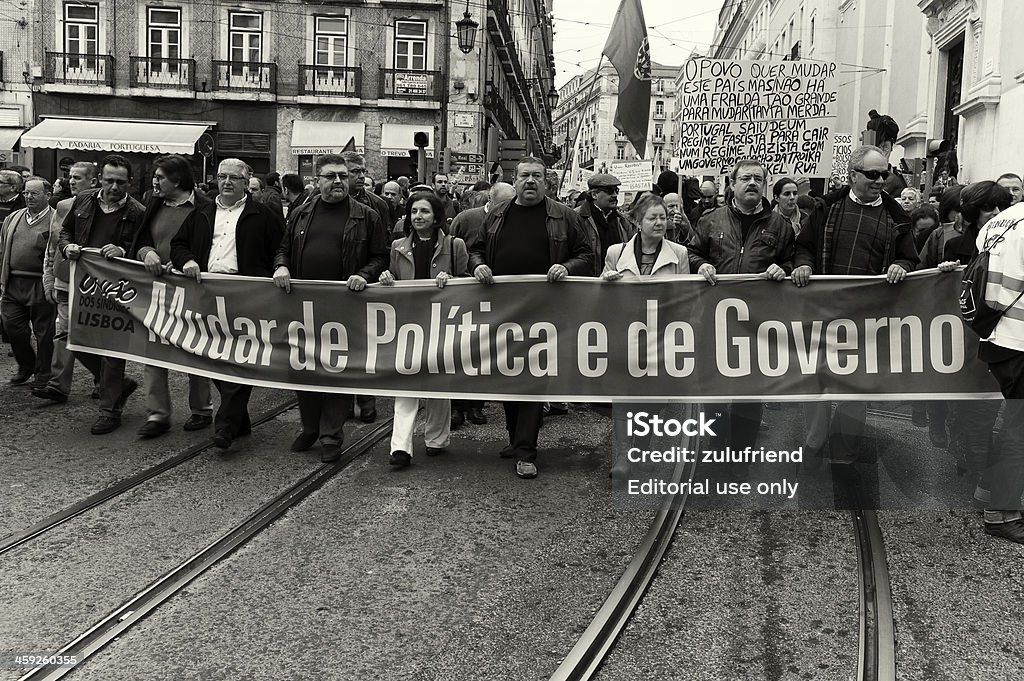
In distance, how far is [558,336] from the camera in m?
6.76

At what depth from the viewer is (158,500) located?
6.16 m

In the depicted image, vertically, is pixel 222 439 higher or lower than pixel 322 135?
lower

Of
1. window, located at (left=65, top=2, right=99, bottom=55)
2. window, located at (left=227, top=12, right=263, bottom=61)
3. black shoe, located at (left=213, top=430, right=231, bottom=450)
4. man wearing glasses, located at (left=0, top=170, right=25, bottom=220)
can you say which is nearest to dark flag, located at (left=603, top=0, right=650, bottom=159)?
black shoe, located at (left=213, top=430, right=231, bottom=450)

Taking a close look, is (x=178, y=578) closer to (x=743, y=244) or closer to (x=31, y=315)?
(x=743, y=244)

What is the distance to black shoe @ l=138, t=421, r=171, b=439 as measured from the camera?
7656 mm

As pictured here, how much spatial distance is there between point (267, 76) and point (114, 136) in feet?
18.1

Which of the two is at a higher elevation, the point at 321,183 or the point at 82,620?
the point at 321,183

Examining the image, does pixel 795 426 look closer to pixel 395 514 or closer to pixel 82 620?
pixel 395 514

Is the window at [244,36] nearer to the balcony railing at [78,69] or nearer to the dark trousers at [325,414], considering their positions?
the balcony railing at [78,69]

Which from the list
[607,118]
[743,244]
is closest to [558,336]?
[743,244]

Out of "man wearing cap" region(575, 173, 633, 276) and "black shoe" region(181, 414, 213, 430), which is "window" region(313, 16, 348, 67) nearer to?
"man wearing cap" region(575, 173, 633, 276)

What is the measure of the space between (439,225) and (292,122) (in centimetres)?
3059

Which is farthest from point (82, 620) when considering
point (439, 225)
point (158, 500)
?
point (439, 225)

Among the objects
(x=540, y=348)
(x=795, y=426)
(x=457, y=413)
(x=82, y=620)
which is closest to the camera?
(x=82, y=620)
